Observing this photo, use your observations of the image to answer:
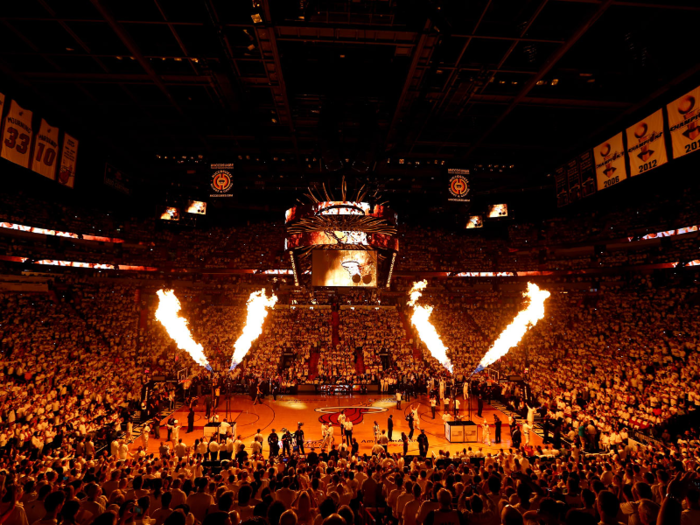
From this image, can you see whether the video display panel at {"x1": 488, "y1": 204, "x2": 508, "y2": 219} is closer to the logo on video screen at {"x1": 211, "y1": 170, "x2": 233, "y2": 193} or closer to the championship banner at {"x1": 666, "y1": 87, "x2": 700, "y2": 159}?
the championship banner at {"x1": 666, "y1": 87, "x2": 700, "y2": 159}

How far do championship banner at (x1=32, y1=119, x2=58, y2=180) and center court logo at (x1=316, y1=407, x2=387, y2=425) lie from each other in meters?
17.4

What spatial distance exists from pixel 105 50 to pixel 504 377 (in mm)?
24204

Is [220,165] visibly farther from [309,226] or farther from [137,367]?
[137,367]

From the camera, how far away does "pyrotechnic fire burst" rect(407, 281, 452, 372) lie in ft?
92.0

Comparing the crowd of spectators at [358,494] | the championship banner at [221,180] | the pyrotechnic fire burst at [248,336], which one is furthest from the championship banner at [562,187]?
the pyrotechnic fire burst at [248,336]

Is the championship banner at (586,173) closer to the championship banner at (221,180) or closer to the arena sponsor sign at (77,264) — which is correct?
the championship banner at (221,180)

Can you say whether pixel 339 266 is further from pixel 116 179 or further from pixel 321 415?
pixel 116 179

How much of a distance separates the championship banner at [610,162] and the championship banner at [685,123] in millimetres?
2178

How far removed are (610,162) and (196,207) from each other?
24.6m

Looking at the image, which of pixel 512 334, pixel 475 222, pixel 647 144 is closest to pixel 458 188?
pixel 647 144

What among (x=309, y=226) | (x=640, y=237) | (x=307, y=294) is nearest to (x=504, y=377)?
(x=640, y=237)

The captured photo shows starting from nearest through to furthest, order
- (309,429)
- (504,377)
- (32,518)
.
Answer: (32,518) → (309,429) → (504,377)

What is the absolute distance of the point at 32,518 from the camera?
616 cm

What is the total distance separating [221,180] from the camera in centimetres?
1916
